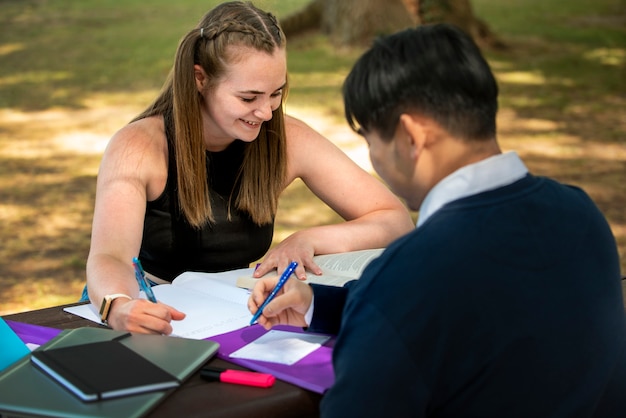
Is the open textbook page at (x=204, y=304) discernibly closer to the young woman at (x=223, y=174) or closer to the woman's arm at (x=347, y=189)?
the young woman at (x=223, y=174)

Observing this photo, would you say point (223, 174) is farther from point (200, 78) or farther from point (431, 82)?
point (431, 82)

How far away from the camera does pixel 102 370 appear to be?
183 centimetres

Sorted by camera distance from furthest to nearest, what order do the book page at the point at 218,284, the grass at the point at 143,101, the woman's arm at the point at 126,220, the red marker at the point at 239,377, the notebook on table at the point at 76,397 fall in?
the grass at the point at 143,101 → the book page at the point at 218,284 → the woman's arm at the point at 126,220 → the red marker at the point at 239,377 → the notebook on table at the point at 76,397

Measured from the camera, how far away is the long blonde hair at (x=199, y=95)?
2771 mm

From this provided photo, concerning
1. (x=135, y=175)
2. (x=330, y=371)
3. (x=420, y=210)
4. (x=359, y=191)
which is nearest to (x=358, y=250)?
(x=359, y=191)

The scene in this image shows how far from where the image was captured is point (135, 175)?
8.91 ft

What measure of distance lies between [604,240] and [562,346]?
8.8 inches

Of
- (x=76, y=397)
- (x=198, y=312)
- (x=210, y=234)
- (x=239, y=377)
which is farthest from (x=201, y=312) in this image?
(x=210, y=234)

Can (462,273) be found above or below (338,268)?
above

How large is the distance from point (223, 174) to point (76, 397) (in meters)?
1.32

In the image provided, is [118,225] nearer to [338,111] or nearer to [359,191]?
[359,191]

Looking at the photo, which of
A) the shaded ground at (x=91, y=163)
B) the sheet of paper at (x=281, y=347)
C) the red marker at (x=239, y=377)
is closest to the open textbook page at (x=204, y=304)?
the sheet of paper at (x=281, y=347)

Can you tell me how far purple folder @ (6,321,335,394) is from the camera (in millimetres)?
1910

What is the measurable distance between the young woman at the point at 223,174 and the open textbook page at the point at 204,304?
0.11 metres
